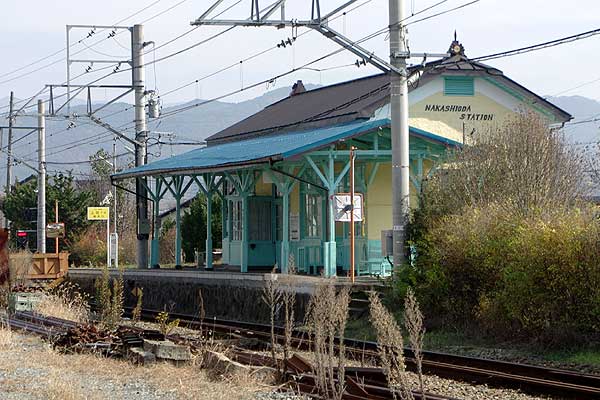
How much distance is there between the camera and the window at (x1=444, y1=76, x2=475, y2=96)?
34.8 m

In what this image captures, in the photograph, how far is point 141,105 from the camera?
1444 inches

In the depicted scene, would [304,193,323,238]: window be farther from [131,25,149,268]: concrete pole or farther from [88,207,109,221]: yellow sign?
[88,207,109,221]: yellow sign

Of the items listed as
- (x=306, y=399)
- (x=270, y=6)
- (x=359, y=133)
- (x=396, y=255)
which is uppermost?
(x=270, y=6)

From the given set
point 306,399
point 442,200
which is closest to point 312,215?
point 442,200

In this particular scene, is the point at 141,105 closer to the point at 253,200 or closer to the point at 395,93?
the point at 253,200

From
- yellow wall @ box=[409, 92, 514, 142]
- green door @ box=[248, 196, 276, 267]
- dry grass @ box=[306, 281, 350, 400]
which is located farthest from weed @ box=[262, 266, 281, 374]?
yellow wall @ box=[409, 92, 514, 142]

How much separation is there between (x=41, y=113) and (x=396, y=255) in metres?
25.9

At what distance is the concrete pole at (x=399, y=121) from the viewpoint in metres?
21.5

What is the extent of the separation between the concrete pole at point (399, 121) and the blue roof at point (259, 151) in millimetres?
5593

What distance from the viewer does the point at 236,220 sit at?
36062mm

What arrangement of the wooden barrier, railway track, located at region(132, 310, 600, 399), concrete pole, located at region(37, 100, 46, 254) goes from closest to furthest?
1. railway track, located at region(132, 310, 600, 399)
2. the wooden barrier
3. concrete pole, located at region(37, 100, 46, 254)

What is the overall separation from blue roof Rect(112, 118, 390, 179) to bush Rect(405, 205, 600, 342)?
633 centimetres

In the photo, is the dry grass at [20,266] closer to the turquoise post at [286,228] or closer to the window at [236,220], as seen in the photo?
the window at [236,220]

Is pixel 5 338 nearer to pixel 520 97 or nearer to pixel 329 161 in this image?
pixel 329 161
